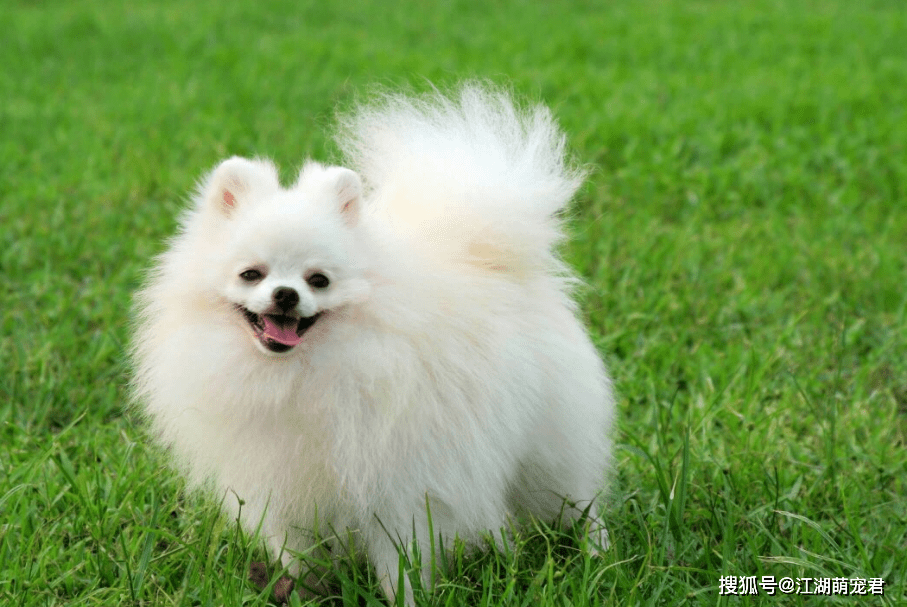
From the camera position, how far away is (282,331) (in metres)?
2.18

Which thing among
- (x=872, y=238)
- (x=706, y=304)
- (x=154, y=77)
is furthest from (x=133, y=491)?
(x=154, y=77)

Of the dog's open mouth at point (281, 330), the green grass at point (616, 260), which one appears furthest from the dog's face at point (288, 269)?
the green grass at point (616, 260)

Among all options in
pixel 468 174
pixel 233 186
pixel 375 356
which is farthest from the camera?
pixel 468 174

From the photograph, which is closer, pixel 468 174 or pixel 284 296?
pixel 284 296

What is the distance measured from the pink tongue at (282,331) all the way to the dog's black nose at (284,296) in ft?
0.26

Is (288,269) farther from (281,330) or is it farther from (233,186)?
(233,186)

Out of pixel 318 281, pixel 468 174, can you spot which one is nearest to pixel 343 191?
pixel 318 281

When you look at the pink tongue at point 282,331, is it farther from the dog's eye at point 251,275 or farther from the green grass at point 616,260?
the green grass at point 616,260

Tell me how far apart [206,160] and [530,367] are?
4084mm

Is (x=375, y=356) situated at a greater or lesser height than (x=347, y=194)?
lesser

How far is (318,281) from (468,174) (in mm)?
686

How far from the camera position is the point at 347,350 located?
224 cm

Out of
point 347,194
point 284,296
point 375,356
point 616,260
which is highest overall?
point 347,194

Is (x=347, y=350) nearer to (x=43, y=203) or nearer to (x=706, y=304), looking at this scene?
(x=706, y=304)
